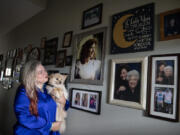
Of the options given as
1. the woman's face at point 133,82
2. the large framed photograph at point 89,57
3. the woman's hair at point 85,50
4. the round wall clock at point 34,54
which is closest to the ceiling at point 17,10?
Result: the round wall clock at point 34,54

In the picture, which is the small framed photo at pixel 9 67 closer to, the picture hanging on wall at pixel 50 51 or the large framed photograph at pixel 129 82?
the picture hanging on wall at pixel 50 51

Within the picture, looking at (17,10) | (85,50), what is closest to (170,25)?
(85,50)

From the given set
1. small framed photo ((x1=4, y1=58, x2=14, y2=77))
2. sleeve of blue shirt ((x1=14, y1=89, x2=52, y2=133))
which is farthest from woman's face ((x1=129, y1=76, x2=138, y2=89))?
small framed photo ((x1=4, y1=58, x2=14, y2=77))

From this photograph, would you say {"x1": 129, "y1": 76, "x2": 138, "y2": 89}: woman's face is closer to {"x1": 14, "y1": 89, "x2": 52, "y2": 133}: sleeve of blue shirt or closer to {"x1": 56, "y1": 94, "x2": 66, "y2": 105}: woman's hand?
{"x1": 56, "y1": 94, "x2": 66, "y2": 105}: woman's hand

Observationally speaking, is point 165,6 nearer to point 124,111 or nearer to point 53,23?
point 124,111

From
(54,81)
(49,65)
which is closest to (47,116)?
(54,81)

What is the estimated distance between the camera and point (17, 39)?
3.21 m

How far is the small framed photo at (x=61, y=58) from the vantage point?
6.39ft

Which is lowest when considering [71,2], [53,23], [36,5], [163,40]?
[163,40]

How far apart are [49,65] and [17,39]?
1.52 metres

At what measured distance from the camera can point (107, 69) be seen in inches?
57.2

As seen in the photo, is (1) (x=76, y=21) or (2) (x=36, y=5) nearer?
(1) (x=76, y=21)

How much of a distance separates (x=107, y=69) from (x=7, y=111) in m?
2.55

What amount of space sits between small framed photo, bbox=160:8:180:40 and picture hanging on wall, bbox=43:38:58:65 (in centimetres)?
145
